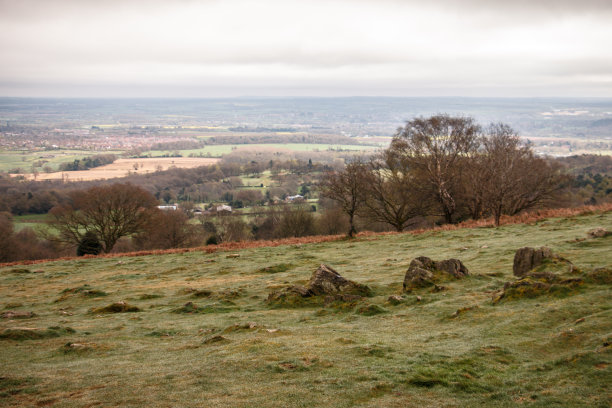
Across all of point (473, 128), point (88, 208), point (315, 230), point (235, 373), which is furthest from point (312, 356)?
point (315, 230)

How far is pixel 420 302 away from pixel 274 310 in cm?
452

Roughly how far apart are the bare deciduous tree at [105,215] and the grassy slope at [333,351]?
101ft

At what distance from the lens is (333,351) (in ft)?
29.7

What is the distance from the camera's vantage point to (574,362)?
7125 millimetres

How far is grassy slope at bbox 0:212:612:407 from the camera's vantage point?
270 inches

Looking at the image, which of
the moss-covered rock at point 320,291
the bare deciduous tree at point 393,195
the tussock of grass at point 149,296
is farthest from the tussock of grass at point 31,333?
the bare deciduous tree at point 393,195

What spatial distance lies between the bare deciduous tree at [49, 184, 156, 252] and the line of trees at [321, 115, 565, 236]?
21738 mm

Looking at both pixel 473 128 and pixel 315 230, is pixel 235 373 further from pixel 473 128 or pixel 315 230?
pixel 315 230

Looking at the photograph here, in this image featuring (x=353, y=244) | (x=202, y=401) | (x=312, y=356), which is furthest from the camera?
(x=353, y=244)

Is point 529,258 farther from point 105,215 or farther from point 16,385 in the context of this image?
point 105,215

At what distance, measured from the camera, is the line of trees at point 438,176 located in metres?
40.0

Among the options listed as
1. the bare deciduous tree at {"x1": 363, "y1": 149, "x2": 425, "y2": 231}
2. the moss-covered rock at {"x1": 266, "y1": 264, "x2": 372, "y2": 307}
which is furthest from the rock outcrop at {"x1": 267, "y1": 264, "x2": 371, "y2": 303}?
the bare deciduous tree at {"x1": 363, "y1": 149, "x2": 425, "y2": 231}

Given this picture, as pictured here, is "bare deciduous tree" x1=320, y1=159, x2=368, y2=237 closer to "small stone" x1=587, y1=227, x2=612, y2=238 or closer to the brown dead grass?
the brown dead grass

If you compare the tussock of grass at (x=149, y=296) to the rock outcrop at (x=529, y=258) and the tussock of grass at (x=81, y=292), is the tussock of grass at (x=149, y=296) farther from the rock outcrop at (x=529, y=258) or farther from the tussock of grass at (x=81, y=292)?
the rock outcrop at (x=529, y=258)
